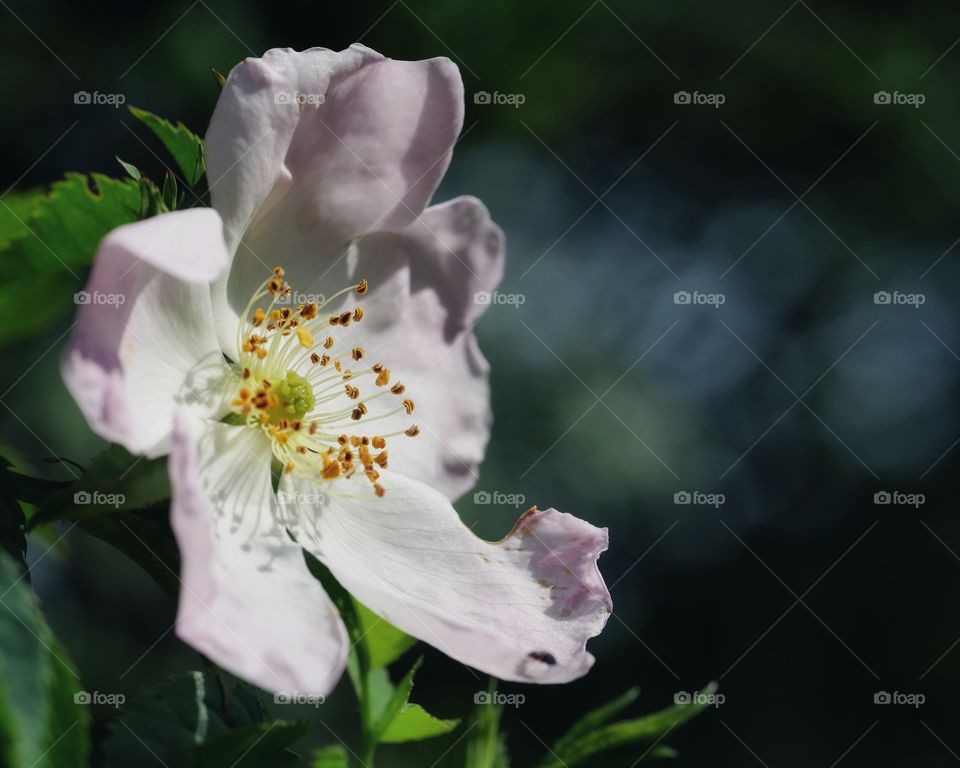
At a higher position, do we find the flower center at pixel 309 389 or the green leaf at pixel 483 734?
the flower center at pixel 309 389

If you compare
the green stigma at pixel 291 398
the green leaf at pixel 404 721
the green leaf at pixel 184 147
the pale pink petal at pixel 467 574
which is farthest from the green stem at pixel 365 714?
the green leaf at pixel 184 147

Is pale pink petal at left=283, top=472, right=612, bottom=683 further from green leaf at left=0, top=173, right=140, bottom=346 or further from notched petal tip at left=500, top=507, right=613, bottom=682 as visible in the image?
green leaf at left=0, top=173, right=140, bottom=346

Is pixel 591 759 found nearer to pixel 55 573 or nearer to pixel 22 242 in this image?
pixel 22 242

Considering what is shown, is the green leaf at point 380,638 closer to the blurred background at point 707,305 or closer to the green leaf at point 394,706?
the green leaf at point 394,706

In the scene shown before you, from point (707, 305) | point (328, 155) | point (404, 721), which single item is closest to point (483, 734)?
point (404, 721)

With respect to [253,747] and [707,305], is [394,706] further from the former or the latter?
[707,305]

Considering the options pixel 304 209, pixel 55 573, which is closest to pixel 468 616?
pixel 304 209
